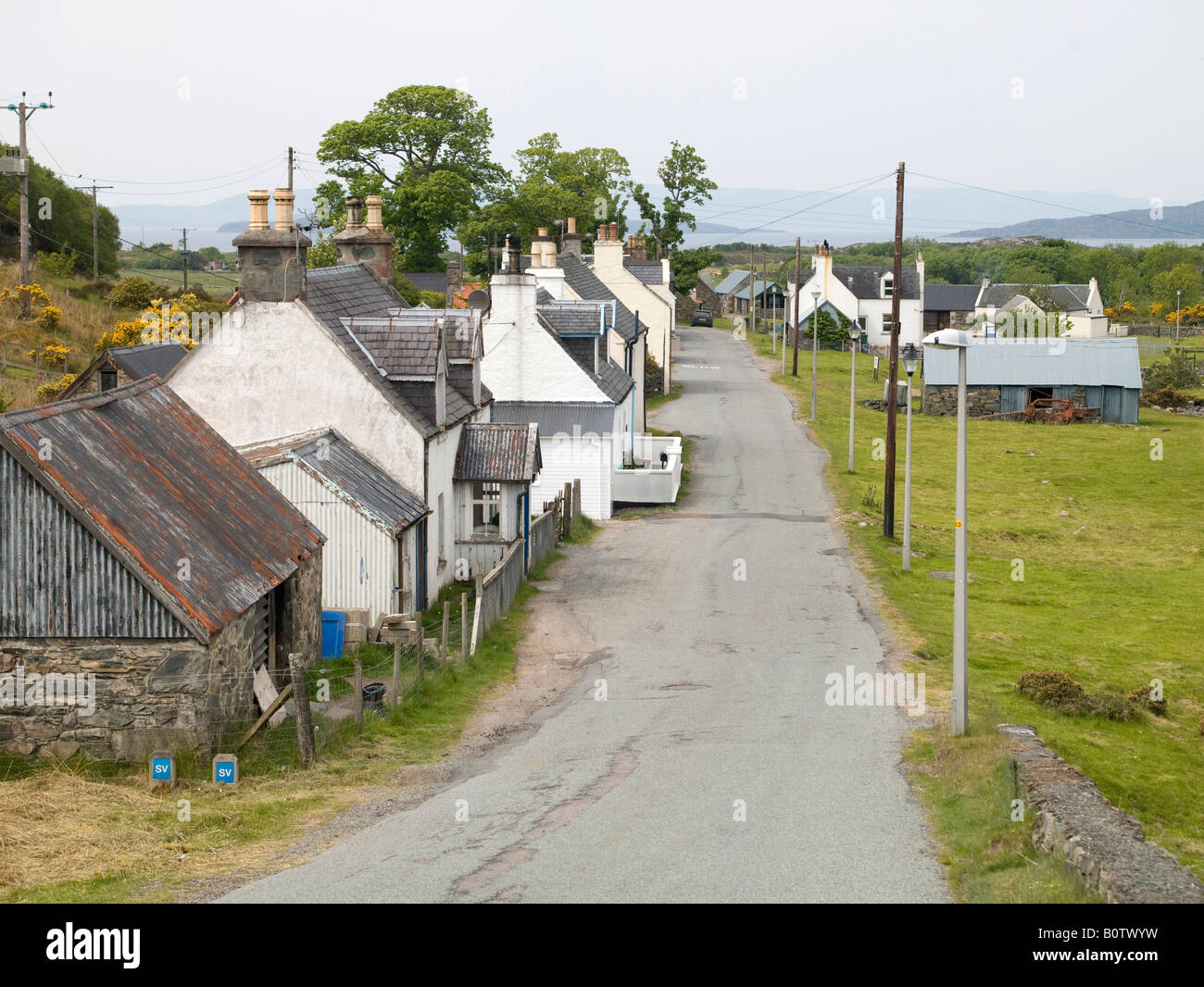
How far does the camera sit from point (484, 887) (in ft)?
37.2

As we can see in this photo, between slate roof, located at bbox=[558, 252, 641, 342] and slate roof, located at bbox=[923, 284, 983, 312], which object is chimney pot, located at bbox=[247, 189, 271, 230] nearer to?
slate roof, located at bbox=[558, 252, 641, 342]

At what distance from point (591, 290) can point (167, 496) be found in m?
41.9

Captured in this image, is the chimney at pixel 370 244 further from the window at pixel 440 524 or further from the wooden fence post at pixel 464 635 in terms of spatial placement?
the wooden fence post at pixel 464 635

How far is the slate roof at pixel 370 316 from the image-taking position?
2577cm

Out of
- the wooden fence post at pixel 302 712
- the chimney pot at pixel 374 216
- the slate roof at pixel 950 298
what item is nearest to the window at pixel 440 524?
the chimney pot at pixel 374 216

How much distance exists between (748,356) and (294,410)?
2655 inches

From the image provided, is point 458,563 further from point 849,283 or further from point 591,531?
point 849,283

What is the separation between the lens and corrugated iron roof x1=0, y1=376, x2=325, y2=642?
1527 cm

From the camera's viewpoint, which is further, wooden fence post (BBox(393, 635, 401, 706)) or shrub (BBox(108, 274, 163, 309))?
shrub (BBox(108, 274, 163, 309))

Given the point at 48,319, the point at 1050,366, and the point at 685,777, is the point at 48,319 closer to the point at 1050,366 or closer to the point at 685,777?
the point at 685,777

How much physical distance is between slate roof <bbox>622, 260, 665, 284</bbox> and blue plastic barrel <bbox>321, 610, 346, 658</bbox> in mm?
51529

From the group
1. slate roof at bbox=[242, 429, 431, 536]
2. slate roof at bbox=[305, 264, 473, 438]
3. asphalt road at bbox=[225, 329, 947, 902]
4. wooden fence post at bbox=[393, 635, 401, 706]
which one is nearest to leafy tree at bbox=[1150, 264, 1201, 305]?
asphalt road at bbox=[225, 329, 947, 902]

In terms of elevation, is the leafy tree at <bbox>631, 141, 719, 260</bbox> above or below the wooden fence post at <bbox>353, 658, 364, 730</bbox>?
above

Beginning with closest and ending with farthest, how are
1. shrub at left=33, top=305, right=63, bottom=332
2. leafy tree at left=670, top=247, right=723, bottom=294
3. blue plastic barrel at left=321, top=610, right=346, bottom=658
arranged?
blue plastic barrel at left=321, top=610, right=346, bottom=658 → shrub at left=33, top=305, right=63, bottom=332 → leafy tree at left=670, top=247, right=723, bottom=294
